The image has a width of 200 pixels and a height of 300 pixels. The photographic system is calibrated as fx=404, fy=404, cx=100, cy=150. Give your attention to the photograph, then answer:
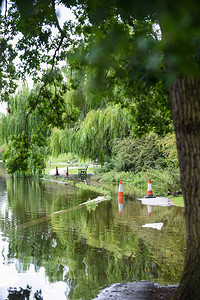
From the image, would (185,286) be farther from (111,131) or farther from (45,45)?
(111,131)

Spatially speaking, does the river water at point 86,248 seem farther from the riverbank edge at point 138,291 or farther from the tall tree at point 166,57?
the tall tree at point 166,57

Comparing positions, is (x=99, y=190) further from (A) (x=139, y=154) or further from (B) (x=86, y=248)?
(B) (x=86, y=248)

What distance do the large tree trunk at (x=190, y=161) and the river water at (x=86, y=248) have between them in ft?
4.62

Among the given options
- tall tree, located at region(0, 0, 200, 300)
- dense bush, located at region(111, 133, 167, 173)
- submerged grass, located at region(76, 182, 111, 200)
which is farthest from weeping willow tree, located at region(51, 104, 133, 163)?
tall tree, located at region(0, 0, 200, 300)

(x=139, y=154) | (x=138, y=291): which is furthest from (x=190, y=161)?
(x=139, y=154)

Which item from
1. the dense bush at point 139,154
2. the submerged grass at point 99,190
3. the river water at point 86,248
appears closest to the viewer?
the river water at point 86,248

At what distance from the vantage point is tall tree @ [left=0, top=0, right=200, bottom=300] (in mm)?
2252

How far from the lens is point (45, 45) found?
9.20 m

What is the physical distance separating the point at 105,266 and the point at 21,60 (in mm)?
5075

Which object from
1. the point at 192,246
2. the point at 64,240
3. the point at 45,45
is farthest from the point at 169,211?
the point at 192,246

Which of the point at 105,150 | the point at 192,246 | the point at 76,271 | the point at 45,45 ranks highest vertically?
the point at 45,45

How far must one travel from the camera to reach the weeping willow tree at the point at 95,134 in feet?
76.8

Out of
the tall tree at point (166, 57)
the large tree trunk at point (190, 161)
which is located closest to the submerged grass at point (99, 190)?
the tall tree at point (166, 57)

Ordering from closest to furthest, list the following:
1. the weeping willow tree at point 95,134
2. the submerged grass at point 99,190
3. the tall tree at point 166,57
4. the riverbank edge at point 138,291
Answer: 1. the tall tree at point 166,57
2. the riverbank edge at point 138,291
3. the submerged grass at point 99,190
4. the weeping willow tree at point 95,134
